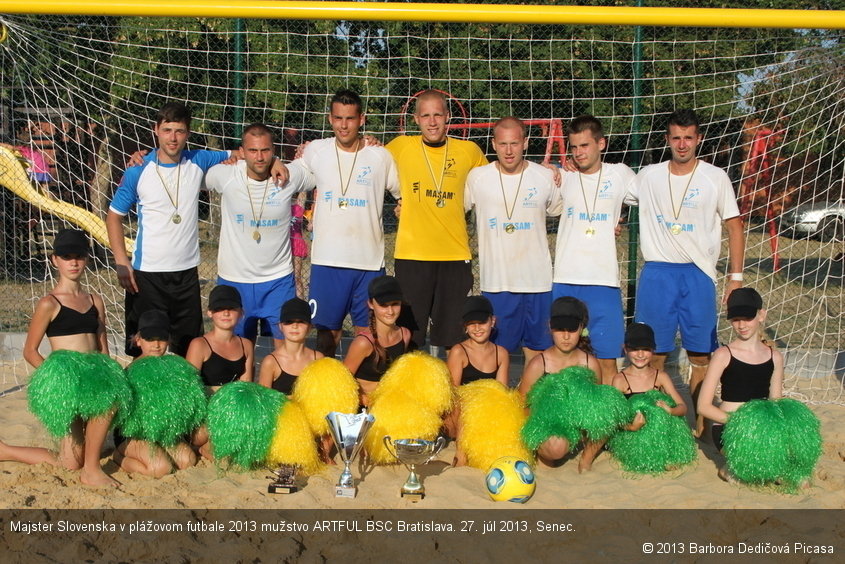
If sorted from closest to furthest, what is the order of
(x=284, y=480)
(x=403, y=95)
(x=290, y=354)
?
1. (x=284, y=480)
2. (x=290, y=354)
3. (x=403, y=95)

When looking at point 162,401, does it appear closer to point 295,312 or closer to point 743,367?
point 295,312

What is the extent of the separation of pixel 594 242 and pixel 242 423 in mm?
2392

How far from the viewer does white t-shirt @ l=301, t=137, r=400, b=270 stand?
5.39m

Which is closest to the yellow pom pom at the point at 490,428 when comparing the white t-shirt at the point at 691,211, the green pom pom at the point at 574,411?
the green pom pom at the point at 574,411

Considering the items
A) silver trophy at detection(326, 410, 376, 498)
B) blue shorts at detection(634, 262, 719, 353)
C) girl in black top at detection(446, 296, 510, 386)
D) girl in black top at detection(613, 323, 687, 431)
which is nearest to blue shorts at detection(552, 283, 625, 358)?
blue shorts at detection(634, 262, 719, 353)

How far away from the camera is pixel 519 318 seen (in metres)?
5.49

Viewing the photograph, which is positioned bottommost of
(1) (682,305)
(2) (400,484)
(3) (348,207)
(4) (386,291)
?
(2) (400,484)

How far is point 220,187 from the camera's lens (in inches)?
212

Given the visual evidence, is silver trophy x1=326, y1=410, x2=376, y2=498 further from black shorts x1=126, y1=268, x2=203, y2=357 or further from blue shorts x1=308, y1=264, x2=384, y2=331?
black shorts x1=126, y1=268, x2=203, y2=357

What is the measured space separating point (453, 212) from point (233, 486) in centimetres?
216

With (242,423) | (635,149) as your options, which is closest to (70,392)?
(242,423)

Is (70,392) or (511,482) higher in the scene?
(70,392)

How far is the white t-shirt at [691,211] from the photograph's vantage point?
5.32 metres

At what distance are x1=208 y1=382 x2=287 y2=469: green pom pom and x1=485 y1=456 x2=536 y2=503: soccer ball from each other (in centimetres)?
114
